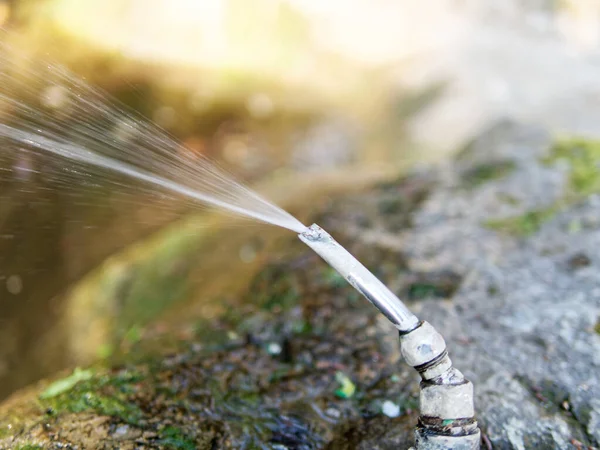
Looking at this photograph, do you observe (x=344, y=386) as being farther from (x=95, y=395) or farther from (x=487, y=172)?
(x=487, y=172)

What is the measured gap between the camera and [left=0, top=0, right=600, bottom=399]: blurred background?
5.21m

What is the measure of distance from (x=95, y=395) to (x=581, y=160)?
19.0 feet

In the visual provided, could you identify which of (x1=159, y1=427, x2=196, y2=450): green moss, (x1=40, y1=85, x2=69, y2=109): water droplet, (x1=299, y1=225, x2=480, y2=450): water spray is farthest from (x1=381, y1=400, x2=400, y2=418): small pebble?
(x1=40, y1=85, x2=69, y2=109): water droplet

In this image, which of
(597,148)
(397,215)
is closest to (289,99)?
(397,215)

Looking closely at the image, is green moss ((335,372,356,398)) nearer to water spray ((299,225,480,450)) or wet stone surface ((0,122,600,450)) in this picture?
wet stone surface ((0,122,600,450))

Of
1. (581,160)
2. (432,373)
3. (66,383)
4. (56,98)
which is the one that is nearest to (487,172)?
(581,160)

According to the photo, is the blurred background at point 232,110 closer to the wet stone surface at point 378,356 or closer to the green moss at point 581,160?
the wet stone surface at point 378,356

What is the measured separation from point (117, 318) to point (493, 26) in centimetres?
1113

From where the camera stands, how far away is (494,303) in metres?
3.41

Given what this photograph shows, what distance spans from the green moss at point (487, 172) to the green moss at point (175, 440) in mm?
4346

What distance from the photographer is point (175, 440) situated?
7.77 ft

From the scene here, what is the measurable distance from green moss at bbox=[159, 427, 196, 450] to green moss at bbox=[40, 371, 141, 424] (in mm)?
222

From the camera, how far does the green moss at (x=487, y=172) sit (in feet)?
17.4

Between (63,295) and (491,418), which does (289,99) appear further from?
(491,418)
